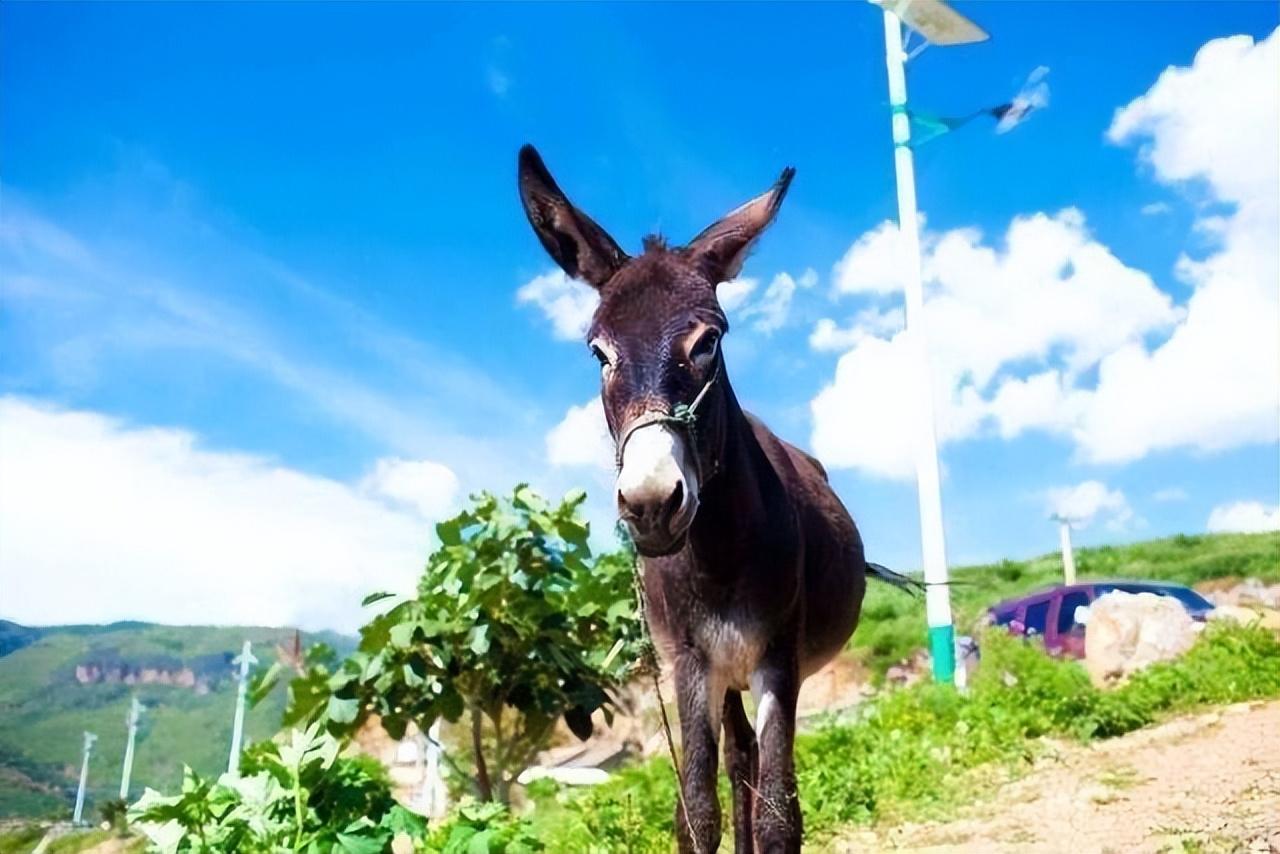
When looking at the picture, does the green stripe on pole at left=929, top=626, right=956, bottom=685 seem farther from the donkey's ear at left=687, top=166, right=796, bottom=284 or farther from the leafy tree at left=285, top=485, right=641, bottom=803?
the donkey's ear at left=687, top=166, right=796, bottom=284

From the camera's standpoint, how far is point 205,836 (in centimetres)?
413

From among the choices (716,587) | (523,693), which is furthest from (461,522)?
(716,587)

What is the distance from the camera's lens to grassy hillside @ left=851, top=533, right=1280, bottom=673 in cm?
1883

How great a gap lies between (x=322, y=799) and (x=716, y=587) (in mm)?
2255

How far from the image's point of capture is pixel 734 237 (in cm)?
343

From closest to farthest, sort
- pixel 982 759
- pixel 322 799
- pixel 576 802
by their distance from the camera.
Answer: pixel 322 799
pixel 576 802
pixel 982 759

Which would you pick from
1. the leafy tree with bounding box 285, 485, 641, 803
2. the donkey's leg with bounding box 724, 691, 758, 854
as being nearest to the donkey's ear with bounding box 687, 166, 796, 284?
the donkey's leg with bounding box 724, 691, 758, 854

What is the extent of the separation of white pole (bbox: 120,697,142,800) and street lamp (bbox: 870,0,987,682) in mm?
8586

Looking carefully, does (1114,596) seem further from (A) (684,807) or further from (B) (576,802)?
(A) (684,807)

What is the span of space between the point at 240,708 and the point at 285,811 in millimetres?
1610

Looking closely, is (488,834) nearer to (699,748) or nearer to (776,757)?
(699,748)

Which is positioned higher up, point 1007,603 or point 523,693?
point 1007,603

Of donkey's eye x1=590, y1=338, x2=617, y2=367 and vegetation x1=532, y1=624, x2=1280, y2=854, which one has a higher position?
donkey's eye x1=590, y1=338, x2=617, y2=367

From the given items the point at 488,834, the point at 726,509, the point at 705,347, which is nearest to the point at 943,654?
the point at 488,834
